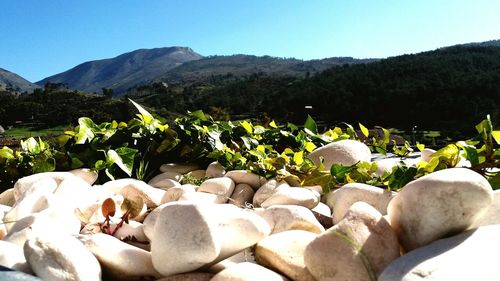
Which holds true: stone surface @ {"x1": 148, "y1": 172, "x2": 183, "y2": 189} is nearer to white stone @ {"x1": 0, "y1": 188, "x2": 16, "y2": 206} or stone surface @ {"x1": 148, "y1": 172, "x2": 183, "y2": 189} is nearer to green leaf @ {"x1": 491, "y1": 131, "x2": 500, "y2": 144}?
white stone @ {"x1": 0, "y1": 188, "x2": 16, "y2": 206}

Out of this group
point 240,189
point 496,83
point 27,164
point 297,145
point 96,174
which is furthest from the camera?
point 496,83

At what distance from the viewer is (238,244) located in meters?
1.39

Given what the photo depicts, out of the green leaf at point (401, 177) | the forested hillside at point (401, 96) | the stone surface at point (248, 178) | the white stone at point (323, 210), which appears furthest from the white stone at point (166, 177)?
the forested hillside at point (401, 96)

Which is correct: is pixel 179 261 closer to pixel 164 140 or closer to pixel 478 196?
pixel 478 196

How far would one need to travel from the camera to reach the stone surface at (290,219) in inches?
63.5

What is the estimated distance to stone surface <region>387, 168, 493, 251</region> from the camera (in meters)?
1.27

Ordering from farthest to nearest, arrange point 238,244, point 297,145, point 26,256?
point 297,145, point 238,244, point 26,256

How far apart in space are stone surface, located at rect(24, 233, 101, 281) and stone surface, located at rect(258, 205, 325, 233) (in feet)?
2.02

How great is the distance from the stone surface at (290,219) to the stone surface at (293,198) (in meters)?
0.22

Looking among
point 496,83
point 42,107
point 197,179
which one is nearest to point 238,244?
point 197,179

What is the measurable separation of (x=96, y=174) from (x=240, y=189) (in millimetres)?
803

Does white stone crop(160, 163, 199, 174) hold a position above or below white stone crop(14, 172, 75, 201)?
below

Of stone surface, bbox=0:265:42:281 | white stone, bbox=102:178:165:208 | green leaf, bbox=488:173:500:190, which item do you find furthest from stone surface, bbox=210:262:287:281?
green leaf, bbox=488:173:500:190

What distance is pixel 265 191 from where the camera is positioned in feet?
7.02
